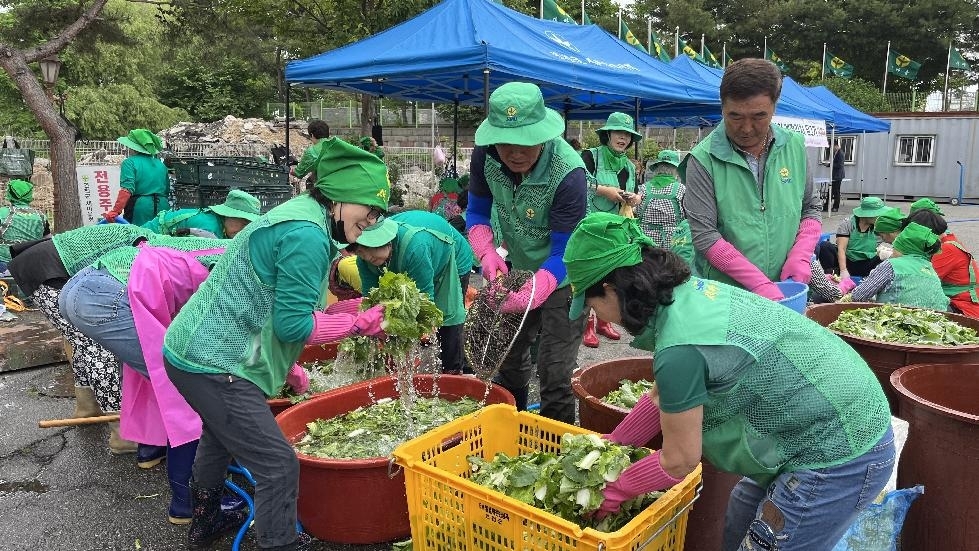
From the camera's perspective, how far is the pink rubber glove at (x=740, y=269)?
2.86 meters

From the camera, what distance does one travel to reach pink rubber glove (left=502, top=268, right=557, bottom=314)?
3.06 m

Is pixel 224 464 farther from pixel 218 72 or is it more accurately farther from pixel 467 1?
pixel 218 72

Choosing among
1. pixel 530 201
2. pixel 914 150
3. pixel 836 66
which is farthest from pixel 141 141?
pixel 836 66

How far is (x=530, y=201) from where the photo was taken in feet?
10.7

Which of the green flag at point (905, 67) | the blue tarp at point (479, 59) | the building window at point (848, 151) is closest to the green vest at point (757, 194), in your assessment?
the blue tarp at point (479, 59)

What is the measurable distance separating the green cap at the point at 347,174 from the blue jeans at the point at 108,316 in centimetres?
132

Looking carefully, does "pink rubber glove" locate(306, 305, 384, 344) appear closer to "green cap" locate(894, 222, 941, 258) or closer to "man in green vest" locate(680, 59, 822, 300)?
"man in green vest" locate(680, 59, 822, 300)

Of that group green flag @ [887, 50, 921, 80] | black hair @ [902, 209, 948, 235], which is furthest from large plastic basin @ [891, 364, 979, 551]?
green flag @ [887, 50, 921, 80]

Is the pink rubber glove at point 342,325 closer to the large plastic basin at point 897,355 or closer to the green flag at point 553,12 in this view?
the large plastic basin at point 897,355

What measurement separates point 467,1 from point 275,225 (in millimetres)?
6023

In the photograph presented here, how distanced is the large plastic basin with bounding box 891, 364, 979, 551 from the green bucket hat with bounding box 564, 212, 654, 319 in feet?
4.91

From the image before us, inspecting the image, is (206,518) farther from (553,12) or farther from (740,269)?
(553,12)

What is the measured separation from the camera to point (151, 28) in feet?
120

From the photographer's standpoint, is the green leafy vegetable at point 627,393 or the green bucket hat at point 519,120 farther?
the green leafy vegetable at point 627,393
